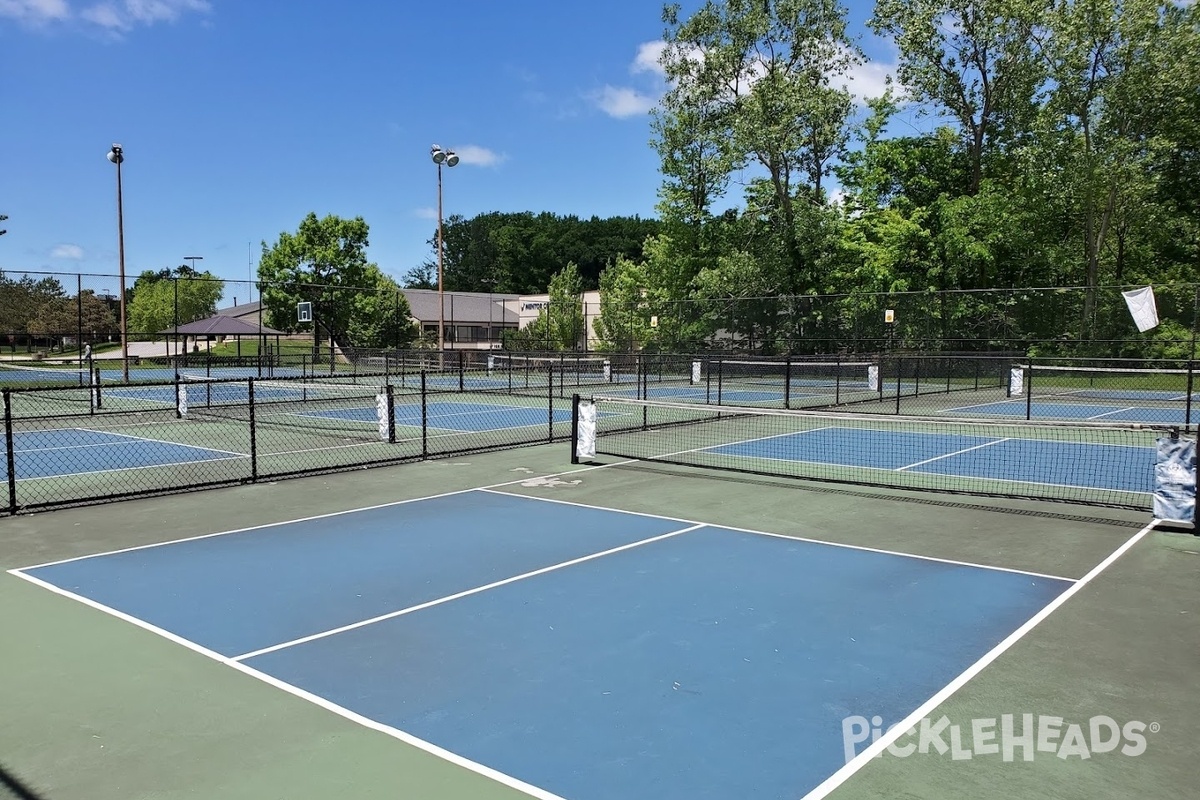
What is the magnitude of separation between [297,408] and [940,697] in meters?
23.3

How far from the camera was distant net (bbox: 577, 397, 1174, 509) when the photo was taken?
39.5ft

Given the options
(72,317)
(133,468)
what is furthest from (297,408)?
(72,317)

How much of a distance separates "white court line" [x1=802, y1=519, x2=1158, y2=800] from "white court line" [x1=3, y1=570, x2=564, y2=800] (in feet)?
4.50

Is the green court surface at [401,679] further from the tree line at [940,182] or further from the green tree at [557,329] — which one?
the green tree at [557,329]

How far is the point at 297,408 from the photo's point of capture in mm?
25438

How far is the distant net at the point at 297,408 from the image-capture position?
1560cm

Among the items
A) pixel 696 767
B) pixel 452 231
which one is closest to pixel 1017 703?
pixel 696 767

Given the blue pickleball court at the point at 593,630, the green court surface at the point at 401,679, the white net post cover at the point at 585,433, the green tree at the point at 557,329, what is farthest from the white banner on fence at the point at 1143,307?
the green tree at the point at 557,329

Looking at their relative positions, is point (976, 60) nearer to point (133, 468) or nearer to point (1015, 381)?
point (1015, 381)

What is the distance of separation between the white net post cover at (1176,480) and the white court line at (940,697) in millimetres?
1908

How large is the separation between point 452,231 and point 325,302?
311ft

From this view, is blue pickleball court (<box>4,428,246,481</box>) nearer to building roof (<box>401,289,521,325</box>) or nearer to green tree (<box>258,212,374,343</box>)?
Result: green tree (<box>258,212,374,343</box>)

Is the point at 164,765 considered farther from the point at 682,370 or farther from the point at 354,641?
the point at 682,370

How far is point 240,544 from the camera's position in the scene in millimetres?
8828
